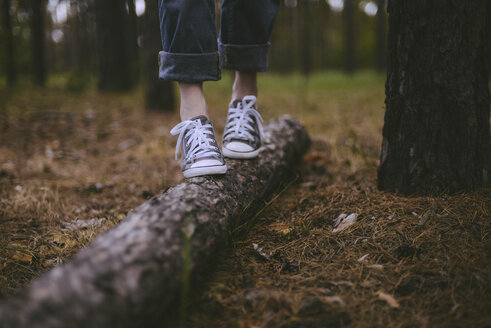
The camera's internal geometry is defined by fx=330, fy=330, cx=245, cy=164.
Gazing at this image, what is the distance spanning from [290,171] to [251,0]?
120 cm

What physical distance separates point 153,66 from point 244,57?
374 cm

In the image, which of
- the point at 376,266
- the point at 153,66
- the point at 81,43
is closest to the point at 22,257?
the point at 376,266

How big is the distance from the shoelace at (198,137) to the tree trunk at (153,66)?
3761mm

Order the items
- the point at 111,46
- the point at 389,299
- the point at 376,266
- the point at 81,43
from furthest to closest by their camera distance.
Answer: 1. the point at 81,43
2. the point at 111,46
3. the point at 376,266
4. the point at 389,299

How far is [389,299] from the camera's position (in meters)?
1.15

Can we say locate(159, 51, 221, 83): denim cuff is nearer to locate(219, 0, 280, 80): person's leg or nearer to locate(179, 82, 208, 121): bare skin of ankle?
locate(179, 82, 208, 121): bare skin of ankle

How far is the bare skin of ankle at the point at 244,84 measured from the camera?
80.8 inches

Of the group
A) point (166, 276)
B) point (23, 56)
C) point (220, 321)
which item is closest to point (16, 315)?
point (166, 276)

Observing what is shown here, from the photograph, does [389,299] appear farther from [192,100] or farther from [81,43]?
[81,43]

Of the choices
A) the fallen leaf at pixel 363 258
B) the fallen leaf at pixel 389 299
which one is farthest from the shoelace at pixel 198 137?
the fallen leaf at pixel 389 299

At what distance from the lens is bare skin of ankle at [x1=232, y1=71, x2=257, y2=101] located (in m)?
2.05

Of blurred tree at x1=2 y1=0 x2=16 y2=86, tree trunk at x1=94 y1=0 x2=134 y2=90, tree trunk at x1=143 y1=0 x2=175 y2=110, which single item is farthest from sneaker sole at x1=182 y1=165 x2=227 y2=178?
blurred tree at x1=2 y1=0 x2=16 y2=86

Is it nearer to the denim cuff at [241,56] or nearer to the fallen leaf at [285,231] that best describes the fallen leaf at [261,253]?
the fallen leaf at [285,231]

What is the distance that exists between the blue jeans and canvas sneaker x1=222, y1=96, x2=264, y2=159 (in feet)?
0.74
